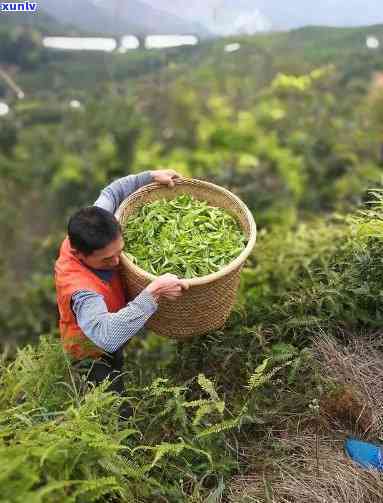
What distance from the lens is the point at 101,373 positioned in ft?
8.32

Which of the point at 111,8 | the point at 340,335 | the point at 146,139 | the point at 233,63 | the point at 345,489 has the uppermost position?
the point at 111,8

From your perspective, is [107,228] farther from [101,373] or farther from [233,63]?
[233,63]

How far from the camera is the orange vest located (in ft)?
7.47

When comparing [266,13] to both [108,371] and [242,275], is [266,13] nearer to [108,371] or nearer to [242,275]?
[242,275]

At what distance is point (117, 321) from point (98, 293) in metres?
0.19

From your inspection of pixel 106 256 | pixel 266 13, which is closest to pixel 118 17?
pixel 266 13

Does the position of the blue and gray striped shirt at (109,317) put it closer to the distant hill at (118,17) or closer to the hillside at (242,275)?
the hillside at (242,275)

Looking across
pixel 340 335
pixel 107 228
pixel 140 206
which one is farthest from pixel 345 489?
pixel 140 206

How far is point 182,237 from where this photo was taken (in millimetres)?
2451

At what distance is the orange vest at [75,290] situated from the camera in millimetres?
2275

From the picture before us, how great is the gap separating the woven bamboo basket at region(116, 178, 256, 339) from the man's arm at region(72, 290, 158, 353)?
0.33 feet

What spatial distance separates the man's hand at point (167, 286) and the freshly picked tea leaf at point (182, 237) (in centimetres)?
17

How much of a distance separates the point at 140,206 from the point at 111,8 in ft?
10.4

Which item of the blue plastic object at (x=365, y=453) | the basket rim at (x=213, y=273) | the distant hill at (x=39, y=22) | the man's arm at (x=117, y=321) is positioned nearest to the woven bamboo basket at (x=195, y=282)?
the basket rim at (x=213, y=273)
